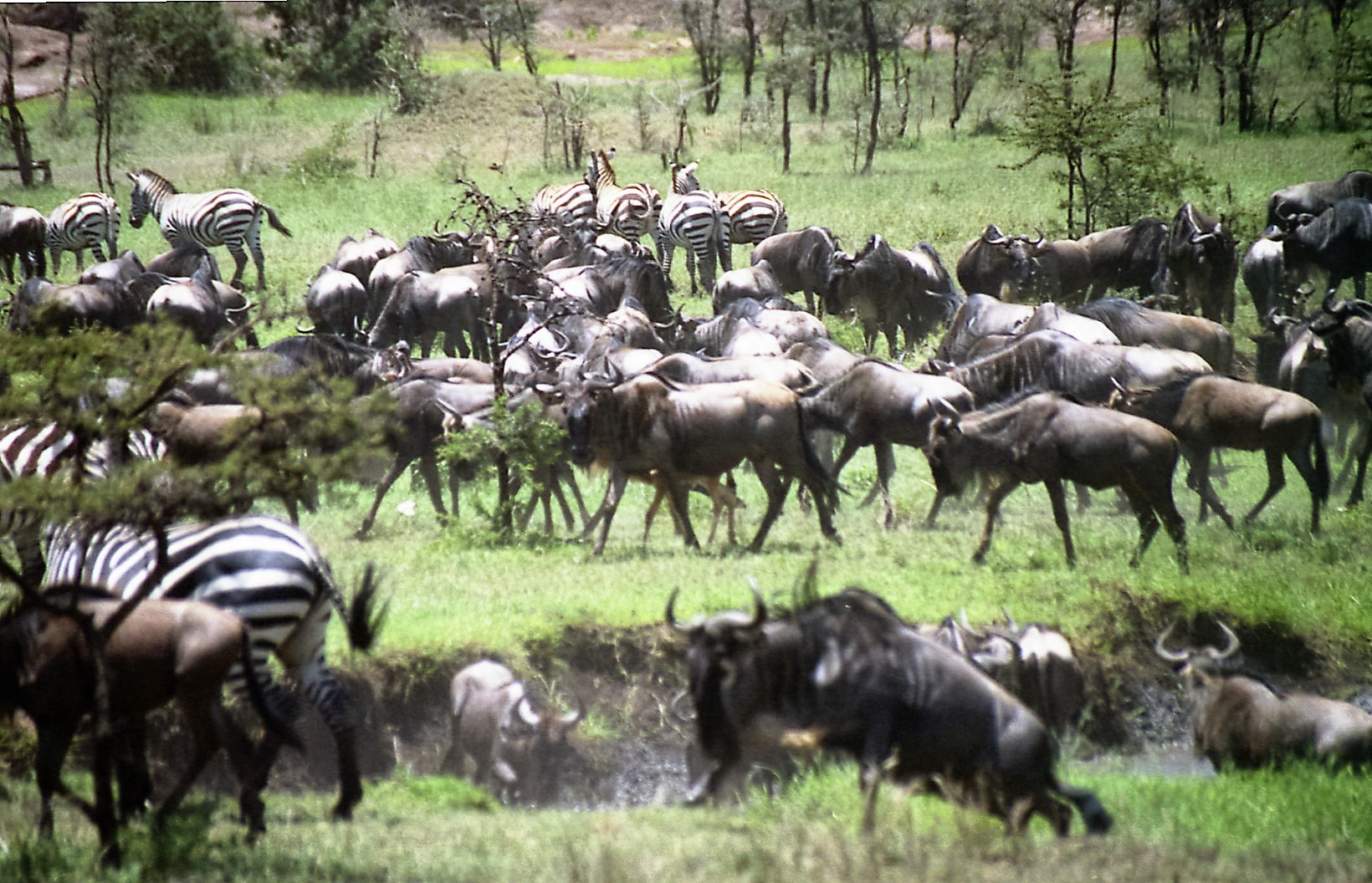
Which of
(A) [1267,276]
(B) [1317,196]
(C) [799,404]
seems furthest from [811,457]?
(B) [1317,196]

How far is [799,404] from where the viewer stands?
449 inches

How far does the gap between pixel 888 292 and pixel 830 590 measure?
325 inches

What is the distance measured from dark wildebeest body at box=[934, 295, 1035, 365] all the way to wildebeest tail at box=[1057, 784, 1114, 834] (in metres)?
8.62

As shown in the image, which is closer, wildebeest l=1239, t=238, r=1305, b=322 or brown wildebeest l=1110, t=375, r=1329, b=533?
brown wildebeest l=1110, t=375, r=1329, b=533

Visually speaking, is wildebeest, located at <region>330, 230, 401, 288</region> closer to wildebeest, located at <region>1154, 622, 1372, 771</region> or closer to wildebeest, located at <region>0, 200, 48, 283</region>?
wildebeest, located at <region>0, 200, 48, 283</region>

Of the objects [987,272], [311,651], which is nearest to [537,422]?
[311,651]

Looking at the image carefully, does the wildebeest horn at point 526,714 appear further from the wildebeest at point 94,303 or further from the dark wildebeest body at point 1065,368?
the wildebeest at point 94,303

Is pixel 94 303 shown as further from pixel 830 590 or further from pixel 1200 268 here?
pixel 1200 268

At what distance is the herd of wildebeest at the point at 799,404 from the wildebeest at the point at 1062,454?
2cm

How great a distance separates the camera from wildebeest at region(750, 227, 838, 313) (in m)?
18.5

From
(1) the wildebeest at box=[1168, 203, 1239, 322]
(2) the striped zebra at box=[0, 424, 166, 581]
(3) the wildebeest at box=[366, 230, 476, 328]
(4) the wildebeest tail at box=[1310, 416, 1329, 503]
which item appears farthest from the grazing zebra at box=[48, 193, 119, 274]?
(4) the wildebeest tail at box=[1310, 416, 1329, 503]

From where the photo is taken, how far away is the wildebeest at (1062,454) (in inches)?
419

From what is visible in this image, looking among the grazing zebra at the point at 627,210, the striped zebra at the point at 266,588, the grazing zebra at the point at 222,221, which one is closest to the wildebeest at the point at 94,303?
the grazing zebra at the point at 222,221

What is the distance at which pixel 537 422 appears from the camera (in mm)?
11602
